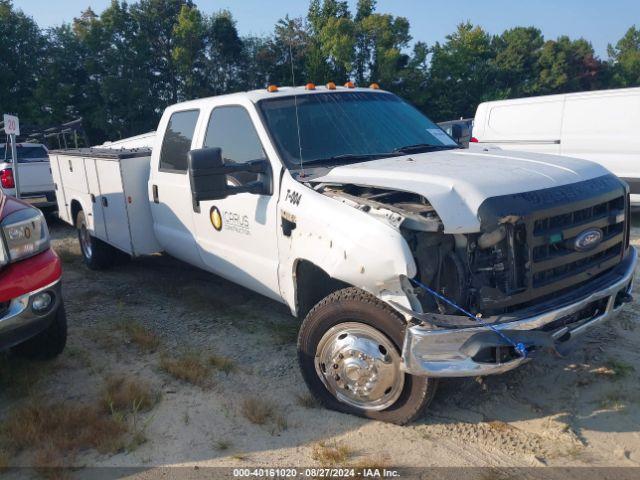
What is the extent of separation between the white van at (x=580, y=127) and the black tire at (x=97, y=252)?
675cm

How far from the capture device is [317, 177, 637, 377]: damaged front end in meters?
2.82

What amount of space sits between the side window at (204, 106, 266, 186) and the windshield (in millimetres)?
170

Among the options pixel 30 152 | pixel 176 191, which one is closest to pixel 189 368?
pixel 176 191

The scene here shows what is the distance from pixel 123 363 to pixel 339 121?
250 centimetres

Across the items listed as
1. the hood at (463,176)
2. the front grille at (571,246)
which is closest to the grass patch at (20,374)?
the hood at (463,176)

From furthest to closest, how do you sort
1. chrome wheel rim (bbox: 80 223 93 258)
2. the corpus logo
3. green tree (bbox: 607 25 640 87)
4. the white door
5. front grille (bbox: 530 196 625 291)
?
1. green tree (bbox: 607 25 640 87)
2. chrome wheel rim (bbox: 80 223 93 258)
3. the white door
4. the corpus logo
5. front grille (bbox: 530 196 625 291)

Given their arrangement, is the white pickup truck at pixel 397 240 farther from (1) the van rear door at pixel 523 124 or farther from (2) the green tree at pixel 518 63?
(2) the green tree at pixel 518 63

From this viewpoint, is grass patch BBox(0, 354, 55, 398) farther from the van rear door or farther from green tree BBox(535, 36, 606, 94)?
green tree BBox(535, 36, 606, 94)

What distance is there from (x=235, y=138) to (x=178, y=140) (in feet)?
3.14

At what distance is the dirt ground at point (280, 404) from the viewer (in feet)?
10.00

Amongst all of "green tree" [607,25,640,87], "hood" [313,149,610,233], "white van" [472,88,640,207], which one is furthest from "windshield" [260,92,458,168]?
"green tree" [607,25,640,87]

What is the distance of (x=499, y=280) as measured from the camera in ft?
9.62

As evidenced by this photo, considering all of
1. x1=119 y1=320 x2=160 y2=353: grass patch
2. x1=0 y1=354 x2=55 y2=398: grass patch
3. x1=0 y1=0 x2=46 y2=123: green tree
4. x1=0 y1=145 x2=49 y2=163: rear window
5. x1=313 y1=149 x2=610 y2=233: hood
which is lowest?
x1=119 y1=320 x2=160 y2=353: grass patch

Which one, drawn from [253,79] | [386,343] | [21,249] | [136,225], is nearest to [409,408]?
[386,343]
